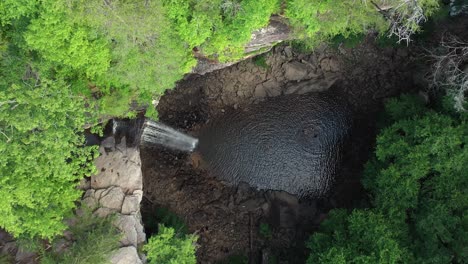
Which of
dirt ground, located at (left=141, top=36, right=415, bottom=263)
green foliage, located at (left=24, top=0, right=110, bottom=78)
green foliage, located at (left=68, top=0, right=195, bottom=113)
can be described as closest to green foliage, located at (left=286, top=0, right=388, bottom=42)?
green foliage, located at (left=68, top=0, right=195, bottom=113)

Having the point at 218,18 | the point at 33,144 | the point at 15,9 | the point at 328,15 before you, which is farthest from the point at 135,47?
the point at 328,15

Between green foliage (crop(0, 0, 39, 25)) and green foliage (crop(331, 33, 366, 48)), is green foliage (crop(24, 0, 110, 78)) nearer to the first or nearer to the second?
green foliage (crop(0, 0, 39, 25))

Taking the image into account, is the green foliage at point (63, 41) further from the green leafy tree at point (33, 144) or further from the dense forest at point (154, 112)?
the green leafy tree at point (33, 144)

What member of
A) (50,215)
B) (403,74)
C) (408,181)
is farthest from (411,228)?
(50,215)

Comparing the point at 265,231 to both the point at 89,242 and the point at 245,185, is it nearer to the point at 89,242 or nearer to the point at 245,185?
the point at 245,185

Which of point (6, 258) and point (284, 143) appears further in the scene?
point (284, 143)

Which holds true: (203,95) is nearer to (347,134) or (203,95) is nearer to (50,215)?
(347,134)

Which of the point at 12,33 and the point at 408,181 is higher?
the point at 12,33

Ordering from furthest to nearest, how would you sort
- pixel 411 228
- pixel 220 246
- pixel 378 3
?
pixel 220 246
pixel 411 228
pixel 378 3
